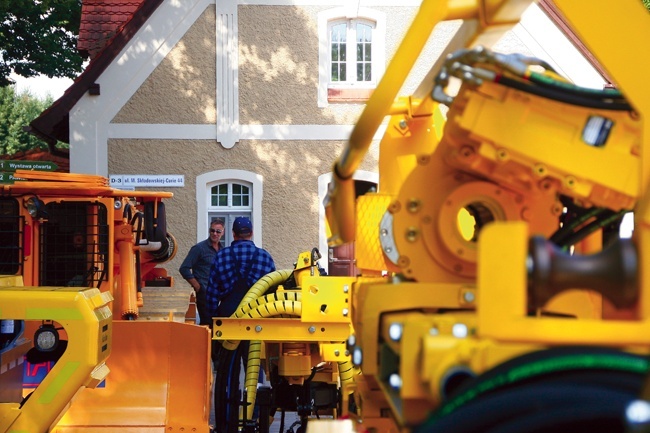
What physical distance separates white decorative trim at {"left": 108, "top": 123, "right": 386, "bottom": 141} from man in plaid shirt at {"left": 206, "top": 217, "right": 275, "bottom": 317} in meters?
10.9

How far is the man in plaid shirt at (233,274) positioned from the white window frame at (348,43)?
11431 millimetres

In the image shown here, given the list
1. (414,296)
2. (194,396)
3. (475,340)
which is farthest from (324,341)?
(475,340)

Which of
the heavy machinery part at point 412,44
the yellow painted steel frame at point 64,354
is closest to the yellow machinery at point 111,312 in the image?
the yellow painted steel frame at point 64,354

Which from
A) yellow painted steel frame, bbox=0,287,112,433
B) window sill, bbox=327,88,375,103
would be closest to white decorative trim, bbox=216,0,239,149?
window sill, bbox=327,88,375,103

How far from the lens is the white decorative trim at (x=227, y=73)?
67.7 feet

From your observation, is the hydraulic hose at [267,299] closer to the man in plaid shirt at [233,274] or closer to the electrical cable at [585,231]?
the man in plaid shirt at [233,274]

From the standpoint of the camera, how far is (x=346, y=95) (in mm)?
20953

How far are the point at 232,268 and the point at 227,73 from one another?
1141cm

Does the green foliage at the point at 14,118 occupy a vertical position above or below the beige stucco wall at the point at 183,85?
above

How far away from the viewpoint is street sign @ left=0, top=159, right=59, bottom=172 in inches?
391

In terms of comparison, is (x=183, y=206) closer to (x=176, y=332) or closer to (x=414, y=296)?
(x=176, y=332)

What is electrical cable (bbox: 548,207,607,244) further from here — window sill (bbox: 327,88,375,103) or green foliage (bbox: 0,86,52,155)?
green foliage (bbox: 0,86,52,155)

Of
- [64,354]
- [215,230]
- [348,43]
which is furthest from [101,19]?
[64,354]

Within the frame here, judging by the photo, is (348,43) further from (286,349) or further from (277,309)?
(277,309)
